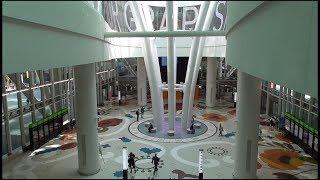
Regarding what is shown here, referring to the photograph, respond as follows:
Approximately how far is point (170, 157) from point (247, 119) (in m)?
5.65

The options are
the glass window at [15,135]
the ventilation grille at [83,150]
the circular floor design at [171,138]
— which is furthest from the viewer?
the circular floor design at [171,138]

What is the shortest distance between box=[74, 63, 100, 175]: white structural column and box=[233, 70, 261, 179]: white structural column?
6604mm

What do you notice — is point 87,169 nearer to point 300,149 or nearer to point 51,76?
point 51,76

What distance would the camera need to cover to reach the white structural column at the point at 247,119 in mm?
12477

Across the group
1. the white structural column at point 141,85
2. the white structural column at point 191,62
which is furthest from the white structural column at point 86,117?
the white structural column at point 141,85

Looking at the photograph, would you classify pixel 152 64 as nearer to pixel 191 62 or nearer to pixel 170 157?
pixel 191 62

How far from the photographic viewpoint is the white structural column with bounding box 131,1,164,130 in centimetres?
1908

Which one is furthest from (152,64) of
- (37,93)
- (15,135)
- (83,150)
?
(15,135)

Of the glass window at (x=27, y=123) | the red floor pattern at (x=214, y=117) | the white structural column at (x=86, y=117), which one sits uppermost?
the white structural column at (x=86, y=117)

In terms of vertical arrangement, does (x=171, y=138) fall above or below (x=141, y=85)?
below

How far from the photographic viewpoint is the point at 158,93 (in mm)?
21406

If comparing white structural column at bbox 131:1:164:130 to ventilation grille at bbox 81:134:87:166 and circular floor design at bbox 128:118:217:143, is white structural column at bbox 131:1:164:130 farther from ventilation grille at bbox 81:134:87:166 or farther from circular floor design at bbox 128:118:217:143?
ventilation grille at bbox 81:134:87:166

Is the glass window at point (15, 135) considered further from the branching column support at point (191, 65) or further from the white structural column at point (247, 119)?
the white structural column at point (247, 119)

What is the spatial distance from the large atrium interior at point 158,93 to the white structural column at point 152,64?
74 millimetres
